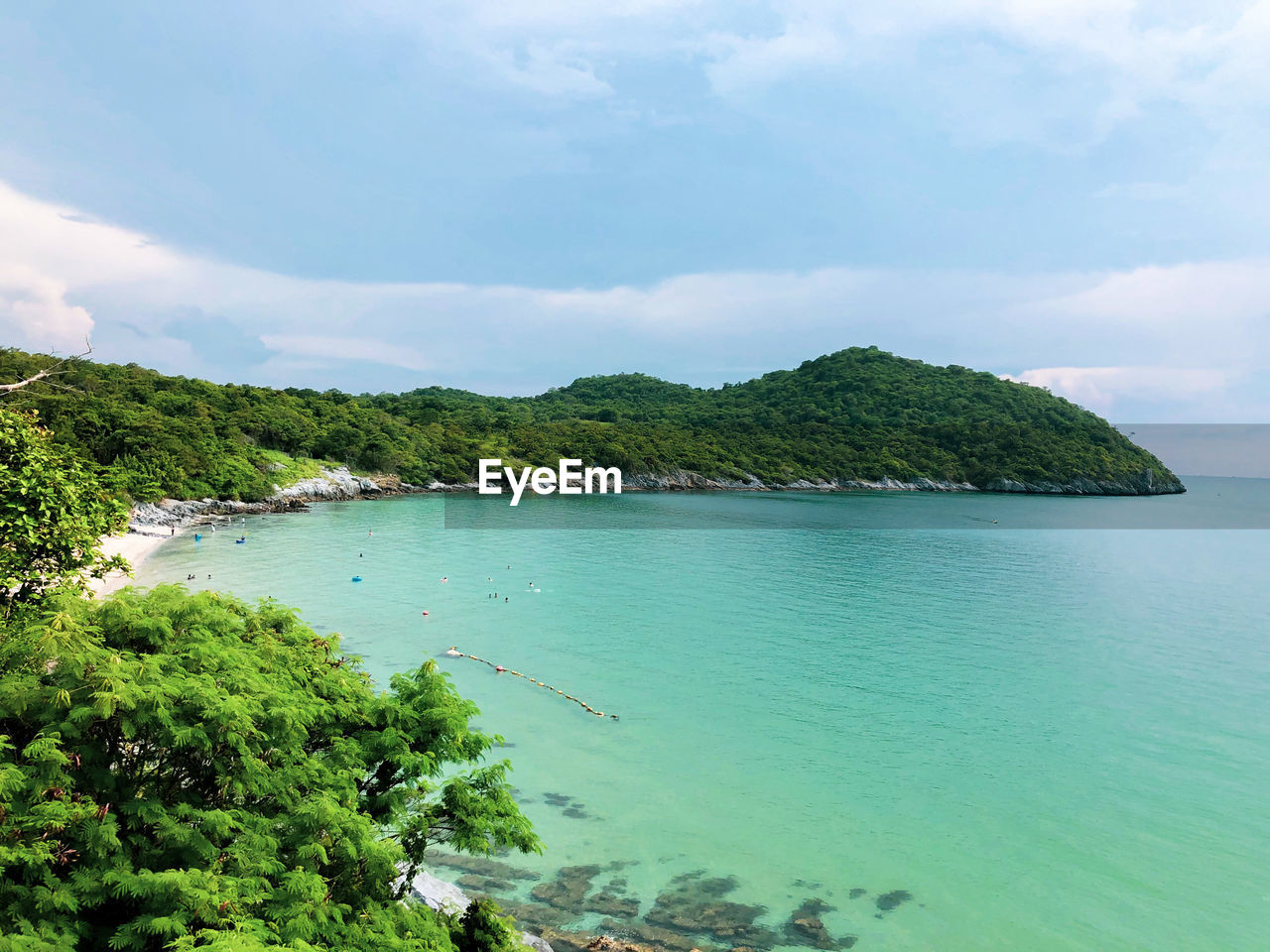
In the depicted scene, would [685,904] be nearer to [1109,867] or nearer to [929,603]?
[1109,867]

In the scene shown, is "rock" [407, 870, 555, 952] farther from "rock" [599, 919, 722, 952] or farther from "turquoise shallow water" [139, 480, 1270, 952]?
"turquoise shallow water" [139, 480, 1270, 952]

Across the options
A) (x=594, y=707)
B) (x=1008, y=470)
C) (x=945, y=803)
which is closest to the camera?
(x=945, y=803)

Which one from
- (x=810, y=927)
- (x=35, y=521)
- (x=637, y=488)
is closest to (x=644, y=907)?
(x=810, y=927)

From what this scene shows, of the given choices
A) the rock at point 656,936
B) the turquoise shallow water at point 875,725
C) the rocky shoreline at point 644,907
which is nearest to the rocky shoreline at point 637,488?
the turquoise shallow water at point 875,725

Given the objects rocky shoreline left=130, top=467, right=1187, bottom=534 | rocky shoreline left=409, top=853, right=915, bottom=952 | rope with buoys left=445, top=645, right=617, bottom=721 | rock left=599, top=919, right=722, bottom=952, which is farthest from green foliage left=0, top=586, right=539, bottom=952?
rocky shoreline left=130, top=467, right=1187, bottom=534

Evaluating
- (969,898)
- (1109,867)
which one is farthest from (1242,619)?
(969,898)

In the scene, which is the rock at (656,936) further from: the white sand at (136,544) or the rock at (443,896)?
the white sand at (136,544)
